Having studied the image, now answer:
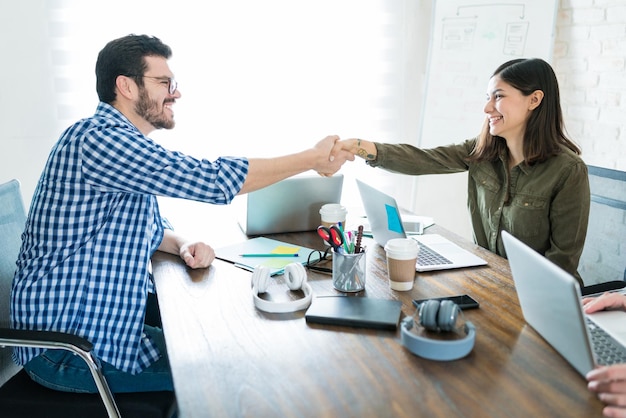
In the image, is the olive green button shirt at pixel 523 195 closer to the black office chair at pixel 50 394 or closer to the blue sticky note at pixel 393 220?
the blue sticky note at pixel 393 220

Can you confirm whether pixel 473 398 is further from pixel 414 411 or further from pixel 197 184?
pixel 197 184

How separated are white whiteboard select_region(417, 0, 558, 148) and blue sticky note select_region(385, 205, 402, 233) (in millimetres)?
1734

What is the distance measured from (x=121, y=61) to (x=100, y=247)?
53cm

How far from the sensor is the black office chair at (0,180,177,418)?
1.30 metres

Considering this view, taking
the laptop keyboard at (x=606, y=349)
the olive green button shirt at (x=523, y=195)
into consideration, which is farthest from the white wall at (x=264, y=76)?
the laptop keyboard at (x=606, y=349)

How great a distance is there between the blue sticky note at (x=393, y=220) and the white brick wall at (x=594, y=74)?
1672mm

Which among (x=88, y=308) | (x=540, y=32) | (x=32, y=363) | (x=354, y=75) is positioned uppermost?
(x=540, y=32)

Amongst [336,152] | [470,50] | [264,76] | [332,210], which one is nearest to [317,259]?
[332,210]

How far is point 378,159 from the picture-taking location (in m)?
2.13

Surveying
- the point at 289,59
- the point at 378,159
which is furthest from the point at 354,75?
the point at 378,159

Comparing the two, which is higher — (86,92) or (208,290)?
(86,92)

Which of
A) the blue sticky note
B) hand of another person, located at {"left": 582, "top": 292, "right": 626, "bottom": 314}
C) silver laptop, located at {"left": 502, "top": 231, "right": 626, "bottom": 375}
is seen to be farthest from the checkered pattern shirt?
hand of another person, located at {"left": 582, "top": 292, "right": 626, "bottom": 314}

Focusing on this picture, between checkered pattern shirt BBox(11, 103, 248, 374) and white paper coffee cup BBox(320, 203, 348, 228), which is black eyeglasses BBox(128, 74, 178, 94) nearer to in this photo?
checkered pattern shirt BBox(11, 103, 248, 374)

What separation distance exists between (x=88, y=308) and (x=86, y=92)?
5.60ft
